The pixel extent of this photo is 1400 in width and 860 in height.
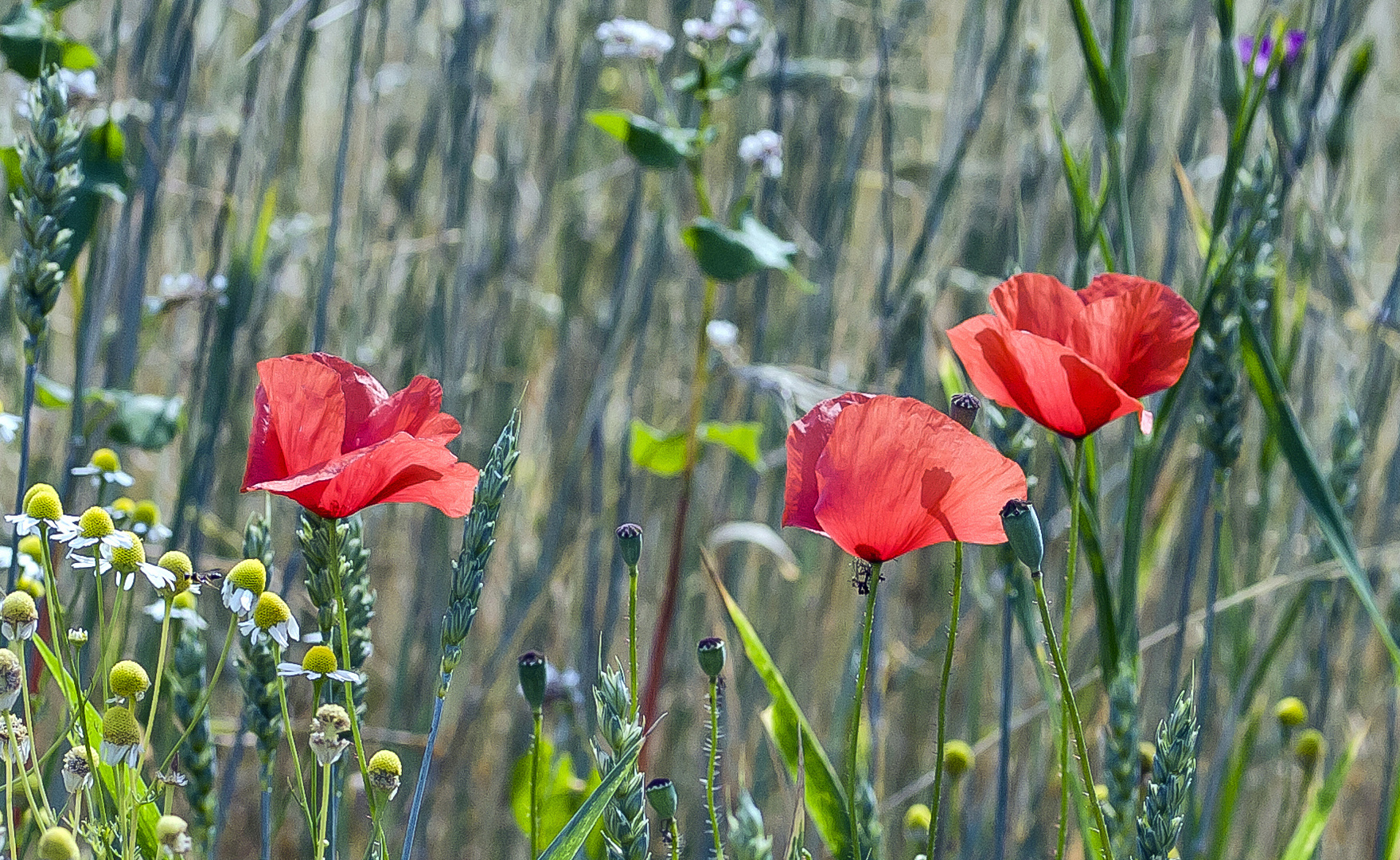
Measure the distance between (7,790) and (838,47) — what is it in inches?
46.7

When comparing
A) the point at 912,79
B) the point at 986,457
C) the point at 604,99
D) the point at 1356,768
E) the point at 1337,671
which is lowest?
the point at 1356,768

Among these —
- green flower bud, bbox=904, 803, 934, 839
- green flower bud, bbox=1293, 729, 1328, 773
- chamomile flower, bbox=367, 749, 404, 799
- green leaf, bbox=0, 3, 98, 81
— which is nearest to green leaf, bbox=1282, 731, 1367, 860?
green flower bud, bbox=1293, 729, 1328, 773

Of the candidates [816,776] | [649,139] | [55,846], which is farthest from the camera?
[649,139]

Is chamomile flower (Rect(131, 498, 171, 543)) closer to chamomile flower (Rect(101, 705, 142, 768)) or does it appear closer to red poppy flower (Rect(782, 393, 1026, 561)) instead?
chamomile flower (Rect(101, 705, 142, 768))

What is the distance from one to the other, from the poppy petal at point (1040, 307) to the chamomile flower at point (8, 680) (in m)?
0.39

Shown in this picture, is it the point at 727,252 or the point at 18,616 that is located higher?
the point at 727,252

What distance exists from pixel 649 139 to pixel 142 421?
0.40 meters

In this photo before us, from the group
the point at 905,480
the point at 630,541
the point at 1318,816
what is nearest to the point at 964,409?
the point at 905,480

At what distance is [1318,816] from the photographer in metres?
0.73

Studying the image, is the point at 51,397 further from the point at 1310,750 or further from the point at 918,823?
the point at 1310,750

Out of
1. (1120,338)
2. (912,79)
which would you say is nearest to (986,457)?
(1120,338)

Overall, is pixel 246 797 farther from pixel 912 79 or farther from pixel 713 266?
pixel 912 79

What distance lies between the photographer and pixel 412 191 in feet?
4.23

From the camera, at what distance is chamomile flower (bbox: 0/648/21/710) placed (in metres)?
0.39
